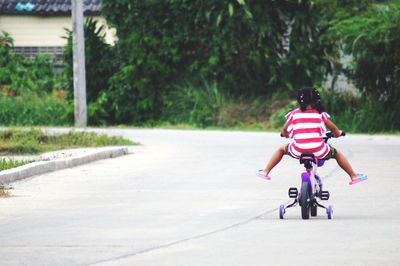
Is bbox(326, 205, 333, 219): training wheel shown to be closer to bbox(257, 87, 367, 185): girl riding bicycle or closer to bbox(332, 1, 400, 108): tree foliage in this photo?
bbox(257, 87, 367, 185): girl riding bicycle

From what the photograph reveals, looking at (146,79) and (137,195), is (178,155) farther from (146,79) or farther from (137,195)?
(146,79)

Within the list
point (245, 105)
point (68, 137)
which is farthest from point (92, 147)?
point (245, 105)

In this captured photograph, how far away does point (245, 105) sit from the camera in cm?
3497

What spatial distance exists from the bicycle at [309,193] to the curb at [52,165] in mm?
5559

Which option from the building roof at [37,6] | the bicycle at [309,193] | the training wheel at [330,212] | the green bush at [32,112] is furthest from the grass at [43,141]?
the building roof at [37,6]

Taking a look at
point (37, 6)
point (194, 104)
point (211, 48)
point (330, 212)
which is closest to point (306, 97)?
point (330, 212)

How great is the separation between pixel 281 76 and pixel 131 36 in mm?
4066

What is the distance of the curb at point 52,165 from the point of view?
62.9 ft

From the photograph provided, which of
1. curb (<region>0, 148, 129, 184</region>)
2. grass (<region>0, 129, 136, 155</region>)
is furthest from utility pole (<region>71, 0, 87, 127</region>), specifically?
curb (<region>0, 148, 129, 184</region>)

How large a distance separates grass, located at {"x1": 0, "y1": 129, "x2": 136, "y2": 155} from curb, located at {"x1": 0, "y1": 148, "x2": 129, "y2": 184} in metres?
1.11

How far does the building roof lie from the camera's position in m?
45.6

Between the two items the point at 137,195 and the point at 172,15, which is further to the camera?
the point at 172,15

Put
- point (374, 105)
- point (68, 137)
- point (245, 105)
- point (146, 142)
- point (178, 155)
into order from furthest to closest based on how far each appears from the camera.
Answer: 1. point (245, 105)
2. point (374, 105)
3. point (146, 142)
4. point (68, 137)
5. point (178, 155)

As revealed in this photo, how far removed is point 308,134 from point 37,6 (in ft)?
106
